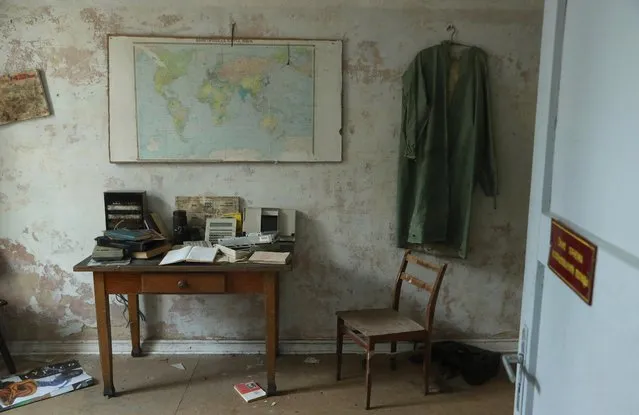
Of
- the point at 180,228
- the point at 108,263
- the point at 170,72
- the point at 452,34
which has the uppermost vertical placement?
the point at 452,34

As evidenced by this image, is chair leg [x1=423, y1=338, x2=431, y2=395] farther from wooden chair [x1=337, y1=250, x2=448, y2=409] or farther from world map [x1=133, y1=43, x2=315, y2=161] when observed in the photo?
world map [x1=133, y1=43, x2=315, y2=161]

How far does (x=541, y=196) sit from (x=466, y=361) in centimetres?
177

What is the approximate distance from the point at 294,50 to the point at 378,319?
1603 millimetres

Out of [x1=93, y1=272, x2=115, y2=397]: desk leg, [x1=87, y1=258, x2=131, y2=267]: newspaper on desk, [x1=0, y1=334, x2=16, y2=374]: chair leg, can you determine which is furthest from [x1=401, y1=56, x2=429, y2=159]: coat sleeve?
[x1=0, y1=334, x2=16, y2=374]: chair leg

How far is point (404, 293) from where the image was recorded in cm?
327

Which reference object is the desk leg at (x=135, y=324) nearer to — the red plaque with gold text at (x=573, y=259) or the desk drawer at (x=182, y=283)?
the desk drawer at (x=182, y=283)

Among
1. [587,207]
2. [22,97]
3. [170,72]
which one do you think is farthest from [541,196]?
[22,97]

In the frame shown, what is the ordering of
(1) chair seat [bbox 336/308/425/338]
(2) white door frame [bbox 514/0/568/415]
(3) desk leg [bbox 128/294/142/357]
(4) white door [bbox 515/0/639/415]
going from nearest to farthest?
(4) white door [bbox 515/0/639/415], (2) white door frame [bbox 514/0/568/415], (1) chair seat [bbox 336/308/425/338], (3) desk leg [bbox 128/294/142/357]

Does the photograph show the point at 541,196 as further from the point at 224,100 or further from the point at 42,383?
the point at 42,383

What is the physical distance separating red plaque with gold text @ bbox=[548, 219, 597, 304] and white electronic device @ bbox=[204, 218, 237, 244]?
199 centimetres

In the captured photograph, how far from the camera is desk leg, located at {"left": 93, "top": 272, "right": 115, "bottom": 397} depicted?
2617mm

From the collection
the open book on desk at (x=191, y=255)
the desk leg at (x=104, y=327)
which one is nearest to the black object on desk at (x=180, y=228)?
the open book on desk at (x=191, y=255)

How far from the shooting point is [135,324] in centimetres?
317

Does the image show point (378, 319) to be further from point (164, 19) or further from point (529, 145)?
point (164, 19)
